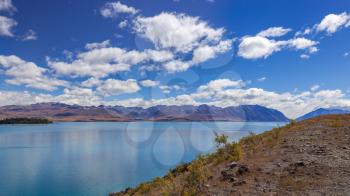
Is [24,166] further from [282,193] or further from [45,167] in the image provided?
[282,193]

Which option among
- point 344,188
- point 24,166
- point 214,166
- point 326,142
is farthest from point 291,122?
point 24,166

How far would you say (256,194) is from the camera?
14141 millimetres

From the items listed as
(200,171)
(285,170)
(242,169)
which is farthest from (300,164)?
(200,171)

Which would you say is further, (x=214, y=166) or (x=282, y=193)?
(x=214, y=166)

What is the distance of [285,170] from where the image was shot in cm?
1620

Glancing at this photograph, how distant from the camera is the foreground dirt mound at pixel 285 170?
13977 mm

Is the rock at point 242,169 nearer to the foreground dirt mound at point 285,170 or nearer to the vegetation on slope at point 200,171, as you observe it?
the foreground dirt mound at point 285,170

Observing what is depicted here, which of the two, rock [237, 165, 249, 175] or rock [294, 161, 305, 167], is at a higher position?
rock [294, 161, 305, 167]

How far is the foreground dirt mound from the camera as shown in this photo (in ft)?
45.9

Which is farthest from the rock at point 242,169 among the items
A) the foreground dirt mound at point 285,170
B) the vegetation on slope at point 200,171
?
the vegetation on slope at point 200,171

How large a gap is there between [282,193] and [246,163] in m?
5.61

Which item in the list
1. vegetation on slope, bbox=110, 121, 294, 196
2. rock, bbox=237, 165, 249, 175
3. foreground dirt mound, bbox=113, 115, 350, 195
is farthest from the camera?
Result: rock, bbox=237, 165, 249, 175

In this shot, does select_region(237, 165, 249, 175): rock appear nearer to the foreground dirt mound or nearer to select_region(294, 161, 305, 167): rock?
the foreground dirt mound

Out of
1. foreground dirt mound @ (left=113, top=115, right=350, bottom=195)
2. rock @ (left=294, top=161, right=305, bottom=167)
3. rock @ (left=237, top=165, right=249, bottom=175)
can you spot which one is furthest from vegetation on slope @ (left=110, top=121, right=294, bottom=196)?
rock @ (left=294, top=161, right=305, bottom=167)
